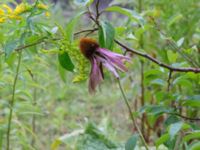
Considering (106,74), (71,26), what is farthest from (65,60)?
(106,74)

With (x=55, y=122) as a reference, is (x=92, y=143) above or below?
above

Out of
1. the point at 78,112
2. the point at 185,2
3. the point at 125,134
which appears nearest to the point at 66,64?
the point at 185,2

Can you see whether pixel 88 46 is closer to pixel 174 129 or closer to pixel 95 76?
pixel 95 76

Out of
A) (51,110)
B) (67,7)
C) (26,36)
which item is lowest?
(51,110)

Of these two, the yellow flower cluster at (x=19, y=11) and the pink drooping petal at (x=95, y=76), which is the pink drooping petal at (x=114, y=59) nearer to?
the pink drooping petal at (x=95, y=76)

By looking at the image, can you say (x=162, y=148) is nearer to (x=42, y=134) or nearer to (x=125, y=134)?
(x=125, y=134)

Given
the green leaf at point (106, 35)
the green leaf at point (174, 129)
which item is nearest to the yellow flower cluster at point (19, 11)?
the green leaf at point (106, 35)
